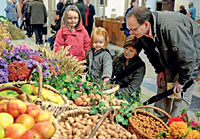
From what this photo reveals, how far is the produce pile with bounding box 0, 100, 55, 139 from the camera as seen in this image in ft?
3.78

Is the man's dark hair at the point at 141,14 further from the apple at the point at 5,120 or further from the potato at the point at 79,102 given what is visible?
the apple at the point at 5,120

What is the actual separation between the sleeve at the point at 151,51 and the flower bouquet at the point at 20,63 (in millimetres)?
1024

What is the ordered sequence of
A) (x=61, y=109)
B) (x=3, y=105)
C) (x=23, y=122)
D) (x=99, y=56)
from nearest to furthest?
(x=23, y=122), (x=3, y=105), (x=61, y=109), (x=99, y=56)

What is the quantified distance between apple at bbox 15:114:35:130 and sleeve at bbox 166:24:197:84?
1457mm

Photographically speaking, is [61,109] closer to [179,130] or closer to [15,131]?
[15,131]

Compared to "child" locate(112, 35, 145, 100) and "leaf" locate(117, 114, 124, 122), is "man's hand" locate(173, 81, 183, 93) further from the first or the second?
"leaf" locate(117, 114, 124, 122)

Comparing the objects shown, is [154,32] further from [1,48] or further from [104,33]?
[1,48]

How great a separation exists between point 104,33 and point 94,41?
0.16 m

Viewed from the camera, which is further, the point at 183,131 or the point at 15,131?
the point at 183,131

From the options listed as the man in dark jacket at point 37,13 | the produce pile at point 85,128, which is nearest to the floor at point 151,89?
the produce pile at point 85,128

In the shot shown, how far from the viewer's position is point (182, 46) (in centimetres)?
214

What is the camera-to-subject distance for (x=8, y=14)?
38.2 ft

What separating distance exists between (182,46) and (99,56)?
1.12m

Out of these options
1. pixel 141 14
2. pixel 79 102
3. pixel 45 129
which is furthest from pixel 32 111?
pixel 141 14
